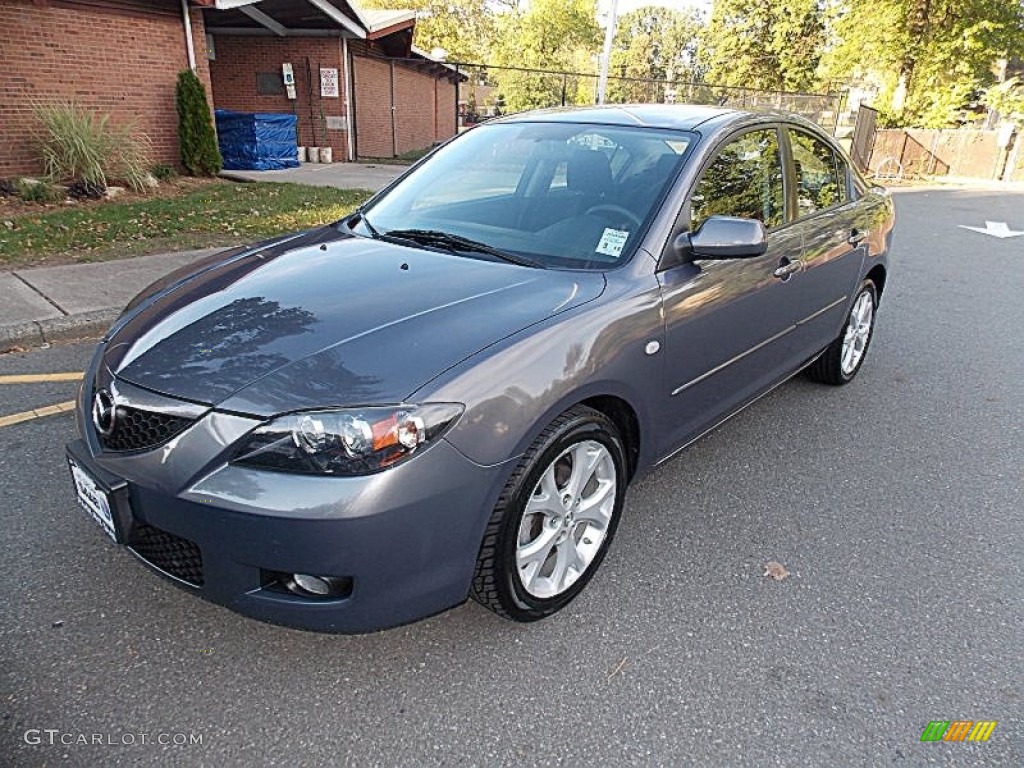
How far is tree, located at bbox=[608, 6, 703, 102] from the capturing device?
307 ft

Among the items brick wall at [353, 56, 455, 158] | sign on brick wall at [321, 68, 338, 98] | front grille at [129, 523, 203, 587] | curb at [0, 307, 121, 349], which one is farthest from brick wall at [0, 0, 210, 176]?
front grille at [129, 523, 203, 587]

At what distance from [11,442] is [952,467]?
4723 millimetres

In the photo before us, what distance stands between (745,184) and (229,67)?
59.2 ft

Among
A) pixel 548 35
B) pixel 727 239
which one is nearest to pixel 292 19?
pixel 727 239

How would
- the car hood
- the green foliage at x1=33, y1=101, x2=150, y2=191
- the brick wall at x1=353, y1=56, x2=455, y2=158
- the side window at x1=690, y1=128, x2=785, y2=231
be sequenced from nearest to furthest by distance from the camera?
the car hood < the side window at x1=690, y1=128, x2=785, y2=231 < the green foliage at x1=33, y1=101, x2=150, y2=191 < the brick wall at x1=353, y1=56, x2=455, y2=158

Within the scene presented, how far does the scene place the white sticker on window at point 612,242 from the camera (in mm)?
2744

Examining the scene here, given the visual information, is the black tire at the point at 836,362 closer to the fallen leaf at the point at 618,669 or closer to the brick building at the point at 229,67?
the fallen leaf at the point at 618,669

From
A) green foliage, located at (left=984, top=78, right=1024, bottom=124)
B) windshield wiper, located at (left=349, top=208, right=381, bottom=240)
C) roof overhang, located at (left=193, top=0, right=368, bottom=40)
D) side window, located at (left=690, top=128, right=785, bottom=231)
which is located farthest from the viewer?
green foliage, located at (left=984, top=78, right=1024, bottom=124)

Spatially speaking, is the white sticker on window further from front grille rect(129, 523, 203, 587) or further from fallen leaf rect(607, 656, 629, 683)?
front grille rect(129, 523, 203, 587)

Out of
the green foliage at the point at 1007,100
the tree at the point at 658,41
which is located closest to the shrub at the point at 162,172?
the green foliage at the point at 1007,100

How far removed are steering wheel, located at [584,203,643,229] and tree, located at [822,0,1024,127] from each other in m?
27.5

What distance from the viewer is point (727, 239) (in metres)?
2.69

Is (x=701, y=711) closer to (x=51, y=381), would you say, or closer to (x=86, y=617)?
(x=86, y=617)

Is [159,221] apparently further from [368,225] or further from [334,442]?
[334,442]
